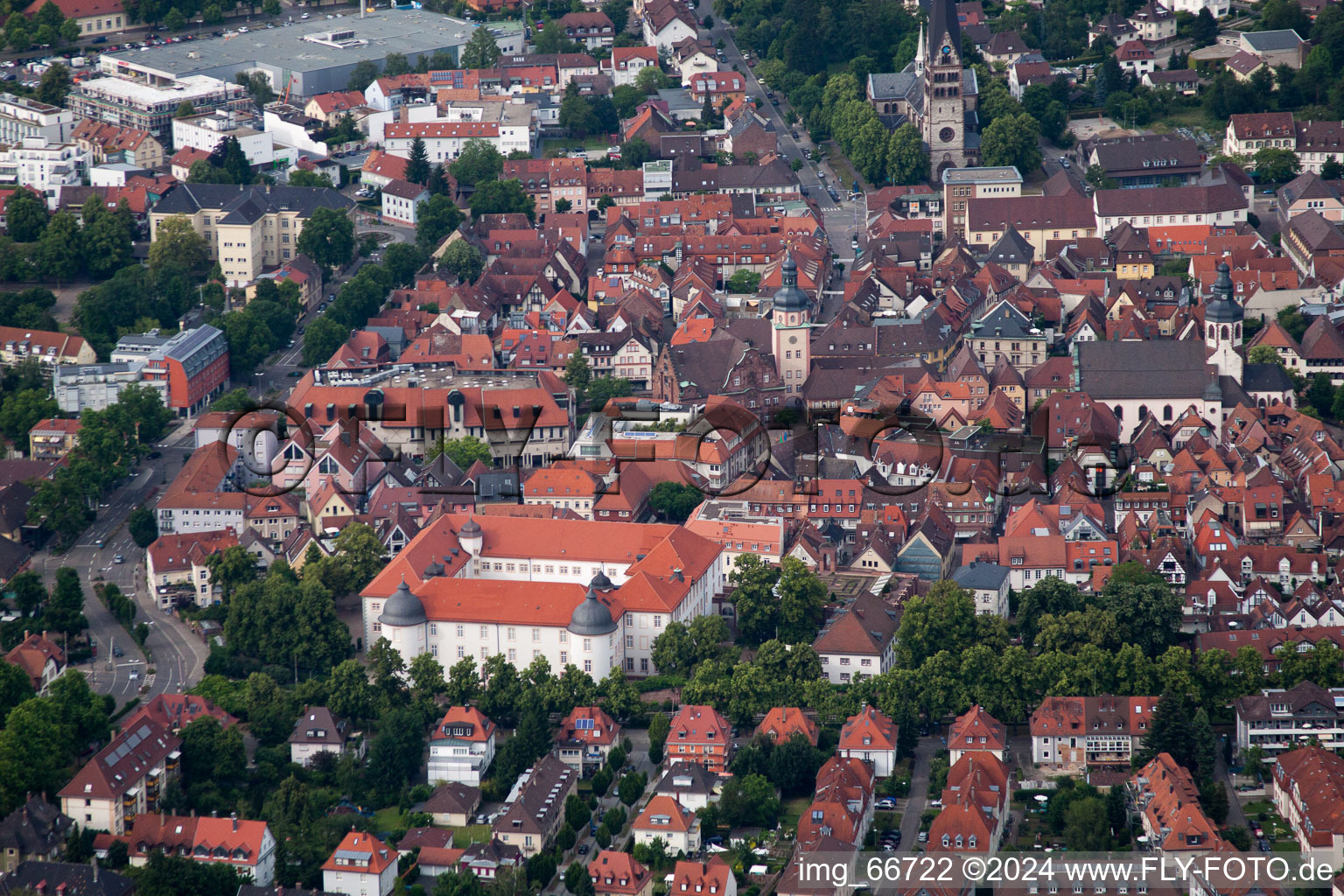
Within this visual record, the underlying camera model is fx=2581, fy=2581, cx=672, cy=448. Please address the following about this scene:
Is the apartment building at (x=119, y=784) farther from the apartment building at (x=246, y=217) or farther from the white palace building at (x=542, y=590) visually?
the apartment building at (x=246, y=217)

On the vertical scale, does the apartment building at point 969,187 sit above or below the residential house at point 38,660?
below

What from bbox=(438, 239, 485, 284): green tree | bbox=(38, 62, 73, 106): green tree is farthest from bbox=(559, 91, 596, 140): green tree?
bbox=(38, 62, 73, 106): green tree

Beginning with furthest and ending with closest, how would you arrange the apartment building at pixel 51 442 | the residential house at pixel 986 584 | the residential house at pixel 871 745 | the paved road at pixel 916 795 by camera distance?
the apartment building at pixel 51 442 → the residential house at pixel 986 584 → the residential house at pixel 871 745 → the paved road at pixel 916 795

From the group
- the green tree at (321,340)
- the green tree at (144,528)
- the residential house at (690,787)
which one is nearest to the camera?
the residential house at (690,787)

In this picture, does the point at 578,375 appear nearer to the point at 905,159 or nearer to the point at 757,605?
the point at 757,605

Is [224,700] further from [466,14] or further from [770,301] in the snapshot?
[466,14]

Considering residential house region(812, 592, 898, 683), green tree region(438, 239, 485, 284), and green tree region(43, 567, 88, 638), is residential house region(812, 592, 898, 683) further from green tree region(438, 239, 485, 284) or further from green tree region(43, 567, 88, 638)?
green tree region(438, 239, 485, 284)

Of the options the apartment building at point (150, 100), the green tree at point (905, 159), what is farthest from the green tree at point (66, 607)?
the green tree at point (905, 159)
